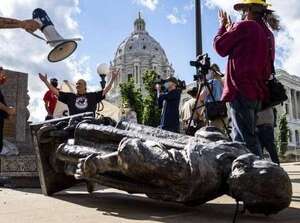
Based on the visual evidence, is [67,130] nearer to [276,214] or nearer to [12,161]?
[276,214]

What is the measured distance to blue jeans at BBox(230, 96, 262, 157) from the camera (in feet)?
13.7

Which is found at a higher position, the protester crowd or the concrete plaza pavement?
the protester crowd

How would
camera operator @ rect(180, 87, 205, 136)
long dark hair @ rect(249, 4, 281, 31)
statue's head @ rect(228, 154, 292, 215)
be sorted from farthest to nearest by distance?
camera operator @ rect(180, 87, 205, 136) → long dark hair @ rect(249, 4, 281, 31) → statue's head @ rect(228, 154, 292, 215)

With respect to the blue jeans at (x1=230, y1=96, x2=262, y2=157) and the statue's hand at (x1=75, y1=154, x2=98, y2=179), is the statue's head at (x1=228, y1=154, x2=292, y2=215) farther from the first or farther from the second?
the blue jeans at (x1=230, y1=96, x2=262, y2=157)

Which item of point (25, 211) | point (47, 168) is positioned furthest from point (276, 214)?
point (47, 168)

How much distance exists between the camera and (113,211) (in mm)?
3479

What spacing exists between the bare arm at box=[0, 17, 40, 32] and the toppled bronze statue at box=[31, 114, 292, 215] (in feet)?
7.92

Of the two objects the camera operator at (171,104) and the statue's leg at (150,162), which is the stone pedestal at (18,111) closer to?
the camera operator at (171,104)

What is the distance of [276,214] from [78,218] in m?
1.31

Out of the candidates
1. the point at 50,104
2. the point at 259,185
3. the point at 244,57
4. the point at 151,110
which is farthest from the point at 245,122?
the point at 151,110

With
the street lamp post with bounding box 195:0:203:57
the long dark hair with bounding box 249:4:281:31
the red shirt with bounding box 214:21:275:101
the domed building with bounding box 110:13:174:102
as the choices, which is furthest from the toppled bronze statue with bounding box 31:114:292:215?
the domed building with bounding box 110:13:174:102

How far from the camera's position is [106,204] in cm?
391

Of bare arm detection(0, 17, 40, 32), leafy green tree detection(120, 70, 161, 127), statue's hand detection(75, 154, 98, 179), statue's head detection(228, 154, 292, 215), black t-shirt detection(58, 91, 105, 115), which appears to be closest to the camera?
statue's head detection(228, 154, 292, 215)

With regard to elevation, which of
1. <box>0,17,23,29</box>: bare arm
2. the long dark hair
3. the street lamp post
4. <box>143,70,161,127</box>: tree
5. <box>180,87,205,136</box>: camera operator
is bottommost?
<box>180,87,205,136</box>: camera operator
